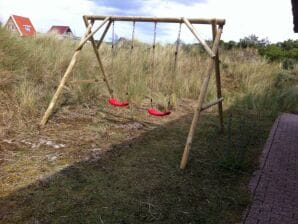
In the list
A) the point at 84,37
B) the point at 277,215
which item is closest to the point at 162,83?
the point at 84,37

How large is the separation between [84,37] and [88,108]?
5.14 ft

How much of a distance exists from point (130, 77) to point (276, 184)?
5252 millimetres

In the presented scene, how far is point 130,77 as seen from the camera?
364 inches

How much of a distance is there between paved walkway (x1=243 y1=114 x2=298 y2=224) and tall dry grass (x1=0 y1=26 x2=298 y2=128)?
1878mm

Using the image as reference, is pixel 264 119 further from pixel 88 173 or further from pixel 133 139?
pixel 88 173

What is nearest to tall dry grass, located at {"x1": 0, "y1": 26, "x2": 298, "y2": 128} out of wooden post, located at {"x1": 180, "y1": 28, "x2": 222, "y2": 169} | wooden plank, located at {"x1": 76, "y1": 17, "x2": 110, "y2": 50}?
wooden plank, located at {"x1": 76, "y1": 17, "x2": 110, "y2": 50}

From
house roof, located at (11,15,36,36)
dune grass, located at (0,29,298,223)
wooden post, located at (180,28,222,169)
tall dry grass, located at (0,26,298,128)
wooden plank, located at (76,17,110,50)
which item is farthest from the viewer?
house roof, located at (11,15,36,36)

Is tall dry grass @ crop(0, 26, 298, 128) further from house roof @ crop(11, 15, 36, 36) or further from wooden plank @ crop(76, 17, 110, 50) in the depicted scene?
house roof @ crop(11, 15, 36, 36)

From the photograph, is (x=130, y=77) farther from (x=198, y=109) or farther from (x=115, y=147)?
(x=198, y=109)

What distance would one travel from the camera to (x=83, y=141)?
18.1ft

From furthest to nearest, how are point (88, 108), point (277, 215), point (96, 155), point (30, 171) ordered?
point (88, 108) → point (96, 155) → point (30, 171) → point (277, 215)

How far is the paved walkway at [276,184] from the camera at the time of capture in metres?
3.75

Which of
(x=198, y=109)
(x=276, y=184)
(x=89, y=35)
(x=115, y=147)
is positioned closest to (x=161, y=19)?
(x=89, y=35)

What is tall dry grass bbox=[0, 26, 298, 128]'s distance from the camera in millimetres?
7012
